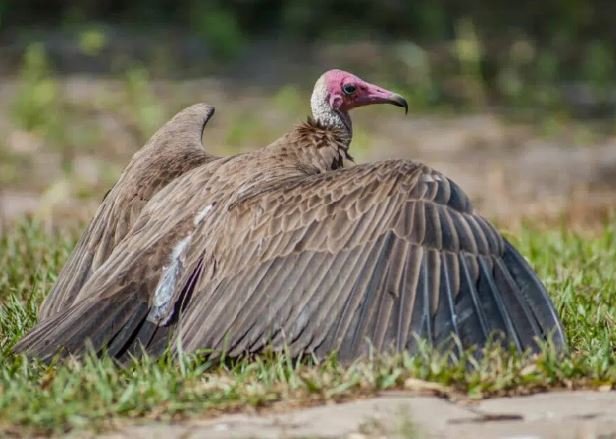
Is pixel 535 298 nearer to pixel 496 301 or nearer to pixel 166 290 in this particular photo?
pixel 496 301

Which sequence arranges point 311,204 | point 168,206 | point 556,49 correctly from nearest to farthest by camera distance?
point 311,204 < point 168,206 < point 556,49

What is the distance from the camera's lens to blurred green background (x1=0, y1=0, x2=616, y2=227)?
437 inches

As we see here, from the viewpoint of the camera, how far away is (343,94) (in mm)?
7043

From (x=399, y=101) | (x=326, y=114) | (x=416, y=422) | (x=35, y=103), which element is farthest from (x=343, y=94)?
(x=35, y=103)

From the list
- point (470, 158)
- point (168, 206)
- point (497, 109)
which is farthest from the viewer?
point (497, 109)

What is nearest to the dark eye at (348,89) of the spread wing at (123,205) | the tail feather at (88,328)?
the spread wing at (123,205)

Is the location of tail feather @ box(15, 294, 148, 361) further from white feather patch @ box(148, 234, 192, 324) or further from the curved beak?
the curved beak

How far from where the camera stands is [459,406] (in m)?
4.72

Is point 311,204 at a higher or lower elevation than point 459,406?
higher

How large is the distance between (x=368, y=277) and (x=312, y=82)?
8.37 m

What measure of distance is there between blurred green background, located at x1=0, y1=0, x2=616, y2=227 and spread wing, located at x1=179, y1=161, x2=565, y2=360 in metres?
3.91

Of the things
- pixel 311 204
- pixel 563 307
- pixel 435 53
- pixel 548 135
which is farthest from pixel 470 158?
pixel 311 204

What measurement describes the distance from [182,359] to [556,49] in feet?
35.0

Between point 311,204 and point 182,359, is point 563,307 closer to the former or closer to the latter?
point 311,204
